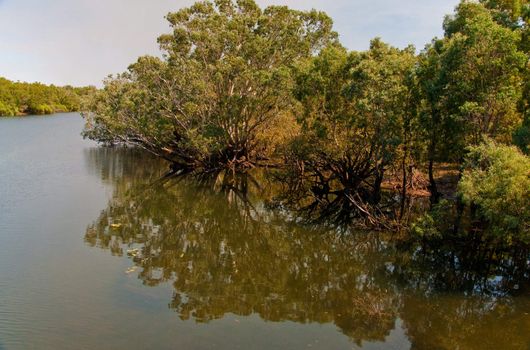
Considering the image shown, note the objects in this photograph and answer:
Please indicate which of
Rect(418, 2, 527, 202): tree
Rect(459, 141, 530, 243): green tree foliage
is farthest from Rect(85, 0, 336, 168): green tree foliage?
Rect(459, 141, 530, 243): green tree foliage

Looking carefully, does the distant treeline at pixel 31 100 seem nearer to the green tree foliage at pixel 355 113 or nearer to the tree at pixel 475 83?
the green tree foliage at pixel 355 113

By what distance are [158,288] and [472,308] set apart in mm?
9471

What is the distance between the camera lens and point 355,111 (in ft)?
72.6

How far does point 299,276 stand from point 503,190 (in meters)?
6.98

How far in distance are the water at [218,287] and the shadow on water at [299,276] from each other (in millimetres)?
55

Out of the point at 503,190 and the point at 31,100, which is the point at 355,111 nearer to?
the point at 503,190

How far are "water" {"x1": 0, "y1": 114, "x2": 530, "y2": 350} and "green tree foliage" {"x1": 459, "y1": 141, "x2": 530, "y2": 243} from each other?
232 cm

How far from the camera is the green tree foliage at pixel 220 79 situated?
32156mm

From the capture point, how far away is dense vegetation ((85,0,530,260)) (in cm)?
1518

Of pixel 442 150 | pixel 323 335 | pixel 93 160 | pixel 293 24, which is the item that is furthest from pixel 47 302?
pixel 93 160

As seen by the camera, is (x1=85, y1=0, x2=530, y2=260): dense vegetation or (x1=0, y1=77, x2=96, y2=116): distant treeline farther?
(x1=0, y1=77, x2=96, y2=116): distant treeline

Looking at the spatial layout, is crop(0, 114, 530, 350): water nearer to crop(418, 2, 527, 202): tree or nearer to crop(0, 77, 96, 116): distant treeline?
crop(418, 2, 527, 202): tree

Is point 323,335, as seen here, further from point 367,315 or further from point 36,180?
point 36,180

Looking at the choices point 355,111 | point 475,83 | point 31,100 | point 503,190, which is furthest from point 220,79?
point 31,100
